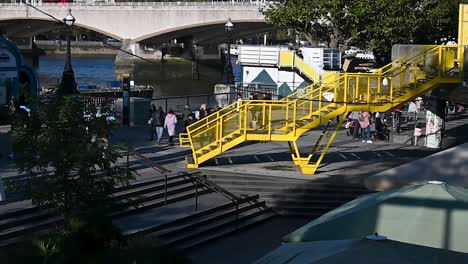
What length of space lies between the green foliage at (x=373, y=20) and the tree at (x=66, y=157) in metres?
35.4

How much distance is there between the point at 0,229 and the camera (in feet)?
49.8

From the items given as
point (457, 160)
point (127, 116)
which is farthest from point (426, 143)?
point (457, 160)

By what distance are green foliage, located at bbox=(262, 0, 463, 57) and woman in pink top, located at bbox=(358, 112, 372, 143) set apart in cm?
1892

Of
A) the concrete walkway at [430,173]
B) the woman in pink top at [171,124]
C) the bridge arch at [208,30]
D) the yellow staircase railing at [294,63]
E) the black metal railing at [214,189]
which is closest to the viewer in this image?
the concrete walkway at [430,173]

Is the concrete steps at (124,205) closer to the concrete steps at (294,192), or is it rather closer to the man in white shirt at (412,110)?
the concrete steps at (294,192)

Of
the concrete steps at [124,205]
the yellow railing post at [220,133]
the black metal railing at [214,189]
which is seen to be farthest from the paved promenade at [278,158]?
the concrete steps at [124,205]

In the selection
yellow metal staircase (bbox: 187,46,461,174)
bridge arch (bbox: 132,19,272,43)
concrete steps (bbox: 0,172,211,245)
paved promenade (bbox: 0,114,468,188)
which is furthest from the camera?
bridge arch (bbox: 132,19,272,43)

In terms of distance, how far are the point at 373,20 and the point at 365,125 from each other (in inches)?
812

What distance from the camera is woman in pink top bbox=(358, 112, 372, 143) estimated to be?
2767cm

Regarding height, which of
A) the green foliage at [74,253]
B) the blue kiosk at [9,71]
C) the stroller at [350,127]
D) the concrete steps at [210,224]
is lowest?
the concrete steps at [210,224]

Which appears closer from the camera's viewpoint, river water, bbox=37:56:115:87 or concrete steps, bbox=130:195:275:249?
concrete steps, bbox=130:195:275:249

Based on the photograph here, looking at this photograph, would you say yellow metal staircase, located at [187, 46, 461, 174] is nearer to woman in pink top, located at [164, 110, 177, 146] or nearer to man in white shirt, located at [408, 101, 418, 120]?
woman in pink top, located at [164, 110, 177, 146]

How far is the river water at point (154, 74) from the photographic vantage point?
250 ft

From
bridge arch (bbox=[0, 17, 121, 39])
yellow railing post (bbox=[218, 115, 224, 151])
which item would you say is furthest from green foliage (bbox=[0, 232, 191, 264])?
bridge arch (bbox=[0, 17, 121, 39])
